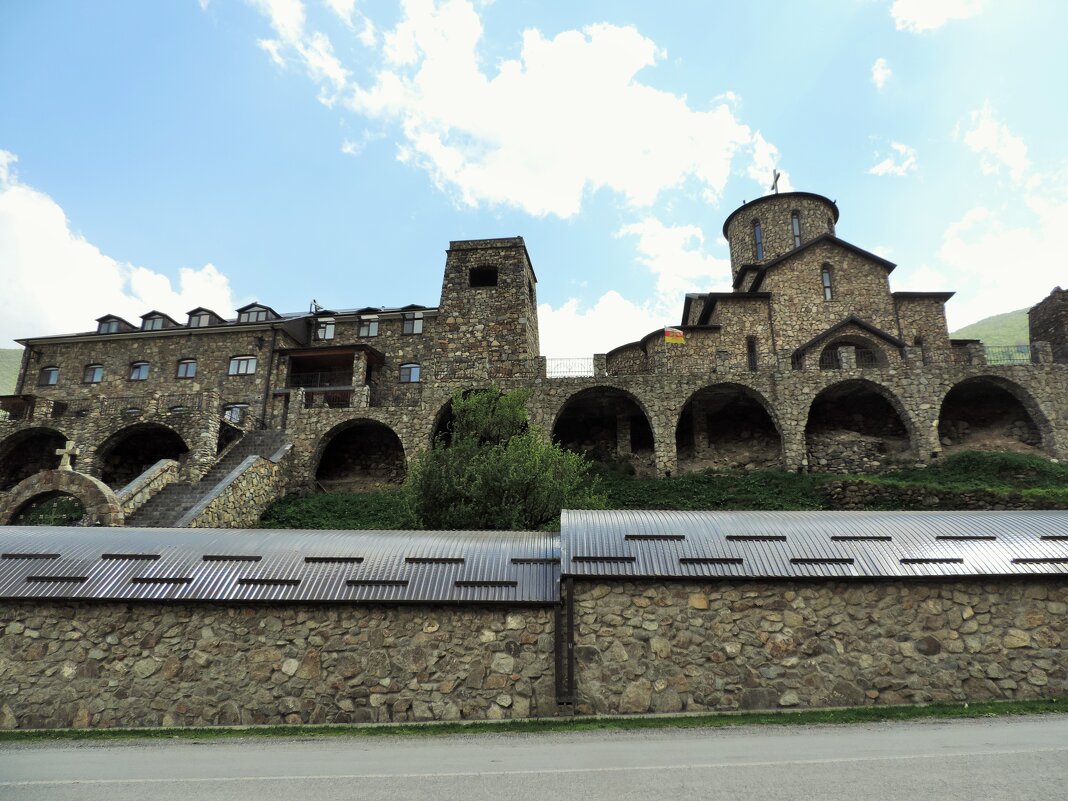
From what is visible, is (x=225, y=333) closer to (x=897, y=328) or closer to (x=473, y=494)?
(x=473, y=494)

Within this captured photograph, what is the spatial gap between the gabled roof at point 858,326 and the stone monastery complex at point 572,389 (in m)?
0.08

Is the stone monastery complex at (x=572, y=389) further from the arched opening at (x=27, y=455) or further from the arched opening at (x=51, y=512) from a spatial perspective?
the arched opening at (x=51, y=512)

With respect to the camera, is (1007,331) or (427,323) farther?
(1007,331)

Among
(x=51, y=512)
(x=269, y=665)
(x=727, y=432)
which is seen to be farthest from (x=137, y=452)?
(x=727, y=432)

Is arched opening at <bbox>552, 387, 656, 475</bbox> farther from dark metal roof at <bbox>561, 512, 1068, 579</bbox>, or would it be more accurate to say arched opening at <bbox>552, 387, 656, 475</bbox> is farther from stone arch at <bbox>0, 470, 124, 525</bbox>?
stone arch at <bbox>0, 470, 124, 525</bbox>

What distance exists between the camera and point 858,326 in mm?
26078

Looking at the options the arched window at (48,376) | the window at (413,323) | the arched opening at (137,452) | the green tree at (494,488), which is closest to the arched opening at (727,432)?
the green tree at (494,488)

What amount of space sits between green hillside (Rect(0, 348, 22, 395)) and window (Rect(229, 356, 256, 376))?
11023 centimetres

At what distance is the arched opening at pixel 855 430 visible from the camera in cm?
2297

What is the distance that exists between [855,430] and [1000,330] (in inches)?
3854

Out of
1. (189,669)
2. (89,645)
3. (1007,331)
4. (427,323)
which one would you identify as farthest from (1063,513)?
(1007,331)

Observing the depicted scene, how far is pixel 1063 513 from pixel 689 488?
11.2 meters

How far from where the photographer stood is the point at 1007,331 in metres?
96.1

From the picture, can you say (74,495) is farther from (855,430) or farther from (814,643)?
(855,430)
